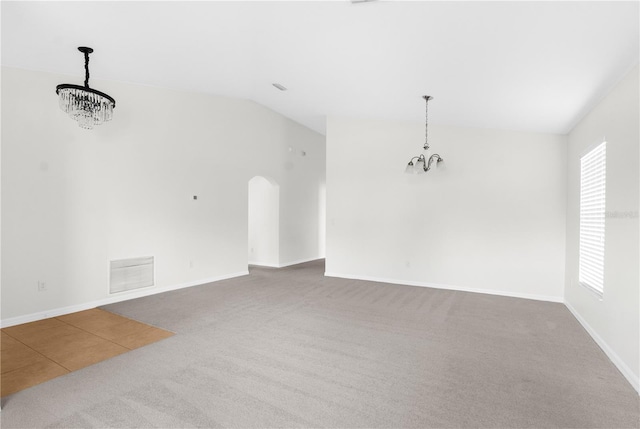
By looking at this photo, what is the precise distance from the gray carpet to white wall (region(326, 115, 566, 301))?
1125 millimetres

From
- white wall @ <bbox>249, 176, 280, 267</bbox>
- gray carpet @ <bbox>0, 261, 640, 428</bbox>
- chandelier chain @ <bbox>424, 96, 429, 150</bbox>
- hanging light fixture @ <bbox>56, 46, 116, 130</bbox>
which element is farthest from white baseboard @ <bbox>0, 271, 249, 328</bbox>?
chandelier chain @ <bbox>424, 96, 429, 150</bbox>

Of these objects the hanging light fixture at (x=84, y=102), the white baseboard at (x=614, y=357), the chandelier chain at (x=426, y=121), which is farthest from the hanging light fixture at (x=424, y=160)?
the hanging light fixture at (x=84, y=102)

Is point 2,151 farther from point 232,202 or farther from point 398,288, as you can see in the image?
point 398,288

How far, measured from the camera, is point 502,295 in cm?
565

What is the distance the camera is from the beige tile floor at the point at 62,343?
9.36ft

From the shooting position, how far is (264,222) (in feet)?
27.4

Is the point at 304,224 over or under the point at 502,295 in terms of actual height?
over

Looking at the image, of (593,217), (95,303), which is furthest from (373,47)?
(95,303)

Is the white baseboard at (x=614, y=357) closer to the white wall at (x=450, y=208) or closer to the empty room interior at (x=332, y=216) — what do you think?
the empty room interior at (x=332, y=216)

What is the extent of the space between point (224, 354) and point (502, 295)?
463 centimetres

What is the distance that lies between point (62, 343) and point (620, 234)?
17.9ft

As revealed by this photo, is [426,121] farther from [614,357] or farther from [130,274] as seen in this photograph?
[130,274]

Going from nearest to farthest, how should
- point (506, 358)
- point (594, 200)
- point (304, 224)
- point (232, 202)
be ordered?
point (506, 358) → point (594, 200) → point (232, 202) → point (304, 224)

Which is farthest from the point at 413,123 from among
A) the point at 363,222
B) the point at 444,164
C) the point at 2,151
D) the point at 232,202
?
the point at 2,151
